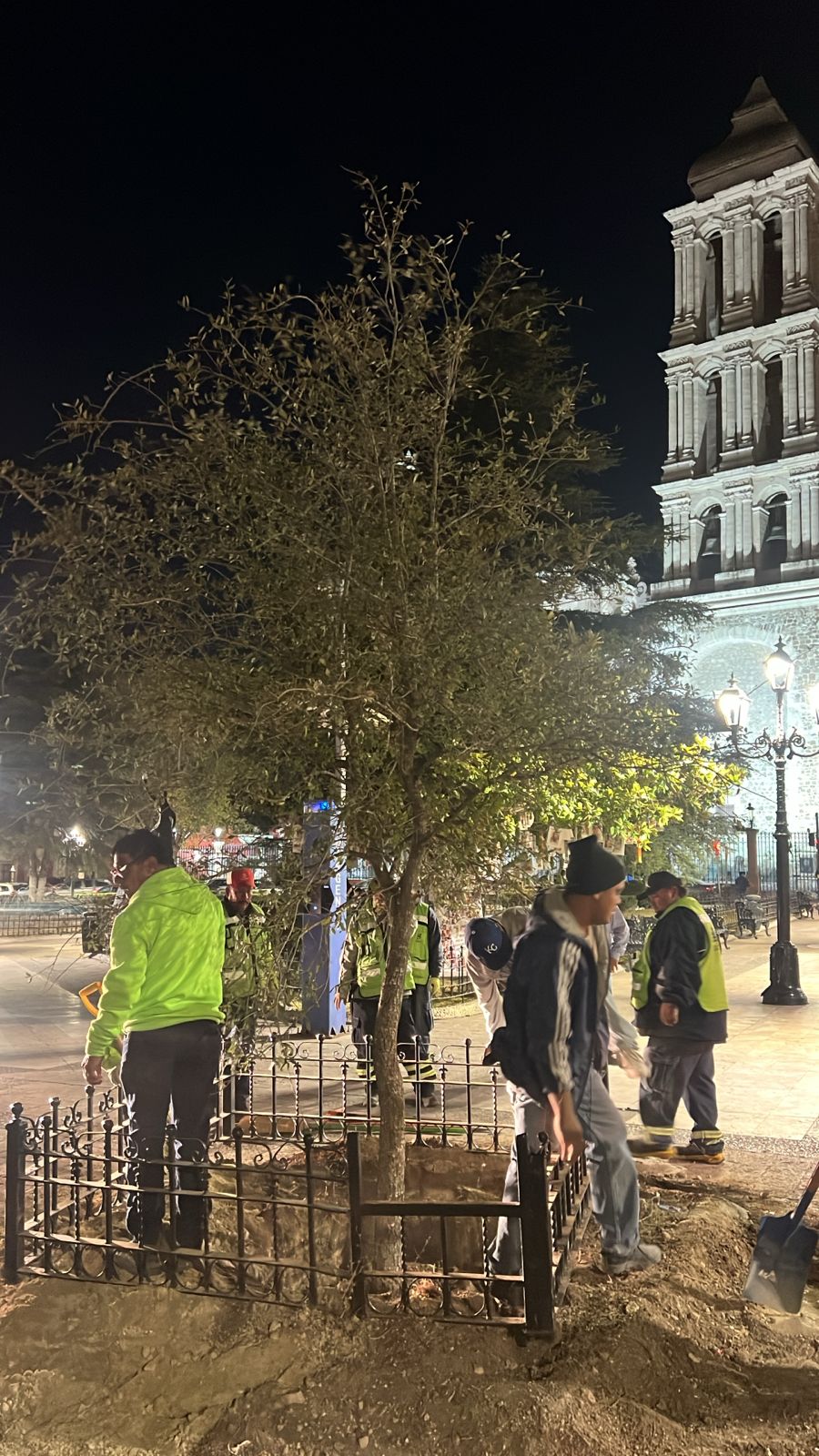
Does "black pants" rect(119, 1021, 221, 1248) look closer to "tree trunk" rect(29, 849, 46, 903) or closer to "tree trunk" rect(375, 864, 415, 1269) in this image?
"tree trunk" rect(375, 864, 415, 1269)

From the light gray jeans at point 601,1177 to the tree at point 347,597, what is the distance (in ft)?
2.04

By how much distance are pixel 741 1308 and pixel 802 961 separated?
15.1 m

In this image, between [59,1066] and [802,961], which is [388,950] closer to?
[59,1066]

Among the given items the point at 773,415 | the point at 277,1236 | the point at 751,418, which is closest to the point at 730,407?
the point at 751,418

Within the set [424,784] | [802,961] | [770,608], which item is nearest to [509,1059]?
[424,784]

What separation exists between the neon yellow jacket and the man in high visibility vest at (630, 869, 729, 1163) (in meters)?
3.11

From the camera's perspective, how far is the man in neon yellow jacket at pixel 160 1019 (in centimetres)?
416

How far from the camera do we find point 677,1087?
634 centimetres

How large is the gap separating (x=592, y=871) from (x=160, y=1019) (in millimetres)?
1879

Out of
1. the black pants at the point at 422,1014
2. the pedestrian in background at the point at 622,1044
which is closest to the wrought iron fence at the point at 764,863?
the black pants at the point at 422,1014

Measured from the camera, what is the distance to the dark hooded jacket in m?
3.83

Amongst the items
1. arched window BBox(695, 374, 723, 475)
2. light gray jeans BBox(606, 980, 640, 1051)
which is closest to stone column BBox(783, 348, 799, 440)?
arched window BBox(695, 374, 723, 475)

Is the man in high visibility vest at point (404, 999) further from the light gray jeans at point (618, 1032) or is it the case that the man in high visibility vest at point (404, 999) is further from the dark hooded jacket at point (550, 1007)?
the dark hooded jacket at point (550, 1007)

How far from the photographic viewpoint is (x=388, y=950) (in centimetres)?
451
